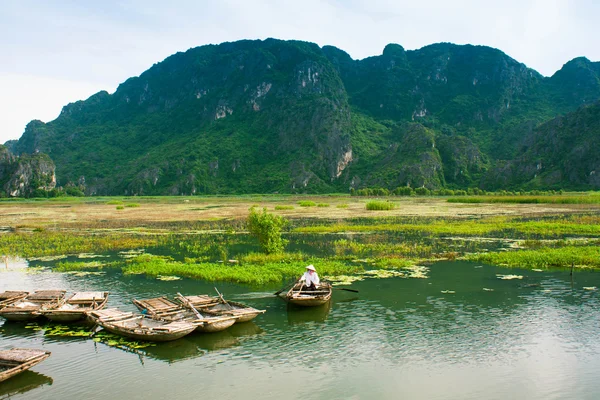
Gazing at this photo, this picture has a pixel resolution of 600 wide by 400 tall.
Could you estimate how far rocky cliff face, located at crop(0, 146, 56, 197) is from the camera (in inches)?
6437

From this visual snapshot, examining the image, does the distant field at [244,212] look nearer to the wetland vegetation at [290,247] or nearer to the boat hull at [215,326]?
the wetland vegetation at [290,247]

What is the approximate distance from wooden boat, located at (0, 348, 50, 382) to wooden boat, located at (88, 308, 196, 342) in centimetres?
220

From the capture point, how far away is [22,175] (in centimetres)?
16538

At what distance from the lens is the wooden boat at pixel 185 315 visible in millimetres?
14117

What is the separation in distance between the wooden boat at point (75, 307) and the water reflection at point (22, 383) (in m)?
3.12

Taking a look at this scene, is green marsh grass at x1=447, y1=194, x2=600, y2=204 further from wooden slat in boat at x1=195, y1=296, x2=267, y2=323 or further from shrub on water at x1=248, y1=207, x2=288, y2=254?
wooden slat in boat at x1=195, y1=296, x2=267, y2=323

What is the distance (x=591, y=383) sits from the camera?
11.2m

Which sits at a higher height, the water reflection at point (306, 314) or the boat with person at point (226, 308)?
the boat with person at point (226, 308)

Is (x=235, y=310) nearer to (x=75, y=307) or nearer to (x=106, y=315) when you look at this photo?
(x=106, y=315)

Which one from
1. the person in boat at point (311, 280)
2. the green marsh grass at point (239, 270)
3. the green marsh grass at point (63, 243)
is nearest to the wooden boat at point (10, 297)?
the green marsh grass at point (239, 270)

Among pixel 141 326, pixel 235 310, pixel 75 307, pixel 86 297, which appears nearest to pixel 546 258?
pixel 235 310

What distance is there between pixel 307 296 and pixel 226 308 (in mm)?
2934

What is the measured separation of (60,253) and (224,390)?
951 inches

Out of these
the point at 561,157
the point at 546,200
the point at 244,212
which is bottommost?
the point at 244,212
